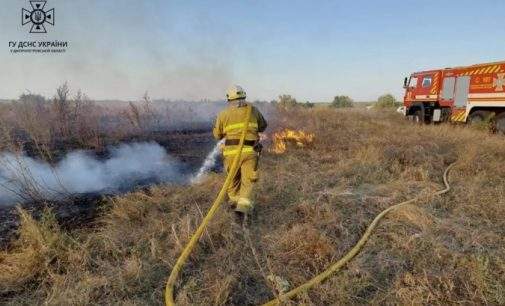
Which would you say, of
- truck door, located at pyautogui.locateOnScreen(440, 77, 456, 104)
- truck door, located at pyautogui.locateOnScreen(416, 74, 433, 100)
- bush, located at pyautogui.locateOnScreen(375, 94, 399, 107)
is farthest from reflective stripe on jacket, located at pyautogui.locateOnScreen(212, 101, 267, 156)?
bush, located at pyautogui.locateOnScreen(375, 94, 399, 107)

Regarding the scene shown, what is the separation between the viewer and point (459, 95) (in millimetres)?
13445

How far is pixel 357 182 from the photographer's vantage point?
6113mm

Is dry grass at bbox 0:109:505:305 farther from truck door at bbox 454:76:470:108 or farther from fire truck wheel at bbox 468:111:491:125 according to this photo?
truck door at bbox 454:76:470:108

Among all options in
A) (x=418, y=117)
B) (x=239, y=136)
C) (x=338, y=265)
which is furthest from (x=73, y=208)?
(x=418, y=117)

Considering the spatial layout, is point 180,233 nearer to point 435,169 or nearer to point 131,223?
point 131,223

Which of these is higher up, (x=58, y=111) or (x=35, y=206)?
(x=58, y=111)

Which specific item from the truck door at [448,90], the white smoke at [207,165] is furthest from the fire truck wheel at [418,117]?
the white smoke at [207,165]

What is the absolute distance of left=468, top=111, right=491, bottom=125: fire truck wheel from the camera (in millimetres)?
12308

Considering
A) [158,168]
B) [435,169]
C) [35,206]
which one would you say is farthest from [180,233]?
[435,169]

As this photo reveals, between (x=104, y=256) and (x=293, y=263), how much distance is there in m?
1.88

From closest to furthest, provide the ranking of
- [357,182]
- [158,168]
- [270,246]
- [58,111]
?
[270,246] → [357,182] → [158,168] → [58,111]

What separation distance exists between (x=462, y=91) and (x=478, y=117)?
1.24 meters

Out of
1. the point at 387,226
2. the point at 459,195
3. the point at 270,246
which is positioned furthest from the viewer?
the point at 459,195

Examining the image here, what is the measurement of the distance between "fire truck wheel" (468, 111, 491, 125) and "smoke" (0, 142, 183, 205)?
33.8 feet
